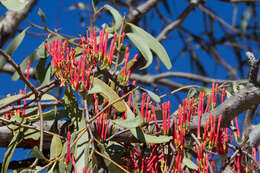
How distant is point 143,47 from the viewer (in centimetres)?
86

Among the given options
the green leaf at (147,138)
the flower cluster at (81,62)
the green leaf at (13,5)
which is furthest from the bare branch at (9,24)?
the green leaf at (147,138)

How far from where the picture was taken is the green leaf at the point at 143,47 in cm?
83

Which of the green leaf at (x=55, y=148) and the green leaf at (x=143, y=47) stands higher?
the green leaf at (x=143, y=47)

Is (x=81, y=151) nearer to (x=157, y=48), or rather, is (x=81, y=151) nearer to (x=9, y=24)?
(x=157, y=48)

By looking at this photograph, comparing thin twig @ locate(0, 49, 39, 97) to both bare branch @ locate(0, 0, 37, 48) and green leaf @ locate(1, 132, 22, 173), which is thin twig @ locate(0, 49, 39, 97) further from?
bare branch @ locate(0, 0, 37, 48)

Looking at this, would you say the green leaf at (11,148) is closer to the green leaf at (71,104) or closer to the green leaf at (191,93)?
the green leaf at (71,104)

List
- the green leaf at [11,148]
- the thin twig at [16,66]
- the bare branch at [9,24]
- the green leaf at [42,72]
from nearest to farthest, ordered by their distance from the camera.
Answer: the thin twig at [16,66], the green leaf at [11,148], the green leaf at [42,72], the bare branch at [9,24]

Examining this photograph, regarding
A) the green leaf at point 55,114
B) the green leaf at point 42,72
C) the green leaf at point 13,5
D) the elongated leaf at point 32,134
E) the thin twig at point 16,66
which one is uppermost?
the green leaf at point 13,5

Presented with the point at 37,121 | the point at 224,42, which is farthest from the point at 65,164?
the point at 224,42

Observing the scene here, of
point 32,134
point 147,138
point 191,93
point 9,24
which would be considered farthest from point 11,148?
point 9,24

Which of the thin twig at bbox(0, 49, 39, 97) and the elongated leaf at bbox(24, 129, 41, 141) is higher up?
the thin twig at bbox(0, 49, 39, 97)

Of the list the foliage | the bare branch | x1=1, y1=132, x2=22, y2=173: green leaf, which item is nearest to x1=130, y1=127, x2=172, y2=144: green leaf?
the foliage

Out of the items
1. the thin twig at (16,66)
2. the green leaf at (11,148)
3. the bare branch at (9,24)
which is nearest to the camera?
the thin twig at (16,66)

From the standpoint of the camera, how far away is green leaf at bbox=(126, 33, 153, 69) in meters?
0.83
